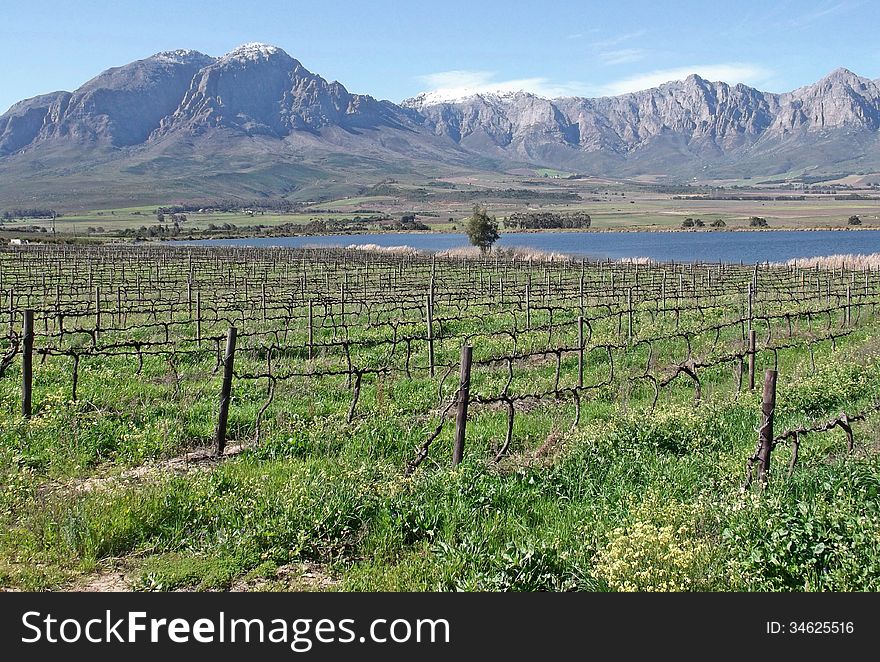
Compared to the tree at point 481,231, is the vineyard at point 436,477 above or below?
below

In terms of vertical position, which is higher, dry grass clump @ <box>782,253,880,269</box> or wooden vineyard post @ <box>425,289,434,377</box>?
dry grass clump @ <box>782,253,880,269</box>

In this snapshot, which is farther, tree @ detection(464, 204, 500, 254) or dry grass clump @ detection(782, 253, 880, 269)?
tree @ detection(464, 204, 500, 254)

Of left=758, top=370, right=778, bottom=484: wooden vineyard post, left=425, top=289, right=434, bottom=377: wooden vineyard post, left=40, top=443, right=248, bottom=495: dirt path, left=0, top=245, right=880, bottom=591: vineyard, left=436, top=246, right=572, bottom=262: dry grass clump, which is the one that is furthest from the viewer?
left=436, top=246, right=572, bottom=262: dry grass clump

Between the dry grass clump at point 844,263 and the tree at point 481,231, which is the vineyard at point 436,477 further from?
the tree at point 481,231

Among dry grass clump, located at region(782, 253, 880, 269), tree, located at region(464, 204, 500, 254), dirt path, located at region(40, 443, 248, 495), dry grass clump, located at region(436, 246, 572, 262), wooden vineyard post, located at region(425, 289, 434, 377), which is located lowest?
dirt path, located at region(40, 443, 248, 495)

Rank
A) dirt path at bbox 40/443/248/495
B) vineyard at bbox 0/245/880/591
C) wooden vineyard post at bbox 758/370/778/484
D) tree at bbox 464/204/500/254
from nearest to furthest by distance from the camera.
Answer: vineyard at bbox 0/245/880/591
wooden vineyard post at bbox 758/370/778/484
dirt path at bbox 40/443/248/495
tree at bbox 464/204/500/254

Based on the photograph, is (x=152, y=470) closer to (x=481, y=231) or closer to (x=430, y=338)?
(x=430, y=338)

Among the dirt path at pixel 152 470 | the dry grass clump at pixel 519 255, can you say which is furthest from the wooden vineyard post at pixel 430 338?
the dry grass clump at pixel 519 255

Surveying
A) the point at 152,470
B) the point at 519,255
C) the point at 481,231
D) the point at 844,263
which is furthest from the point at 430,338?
the point at 481,231

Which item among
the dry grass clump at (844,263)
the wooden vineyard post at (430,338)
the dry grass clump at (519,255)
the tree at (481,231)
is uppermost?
the tree at (481,231)

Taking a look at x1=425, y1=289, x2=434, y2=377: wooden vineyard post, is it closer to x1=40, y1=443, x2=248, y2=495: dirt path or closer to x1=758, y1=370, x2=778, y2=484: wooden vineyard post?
x1=40, y1=443, x2=248, y2=495: dirt path

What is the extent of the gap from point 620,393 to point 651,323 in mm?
11259

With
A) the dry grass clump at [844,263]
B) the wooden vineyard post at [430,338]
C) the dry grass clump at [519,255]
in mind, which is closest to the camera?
the wooden vineyard post at [430,338]

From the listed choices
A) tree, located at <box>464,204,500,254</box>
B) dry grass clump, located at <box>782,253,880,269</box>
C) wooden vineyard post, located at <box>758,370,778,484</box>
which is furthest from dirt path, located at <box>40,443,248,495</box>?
tree, located at <box>464,204,500,254</box>
